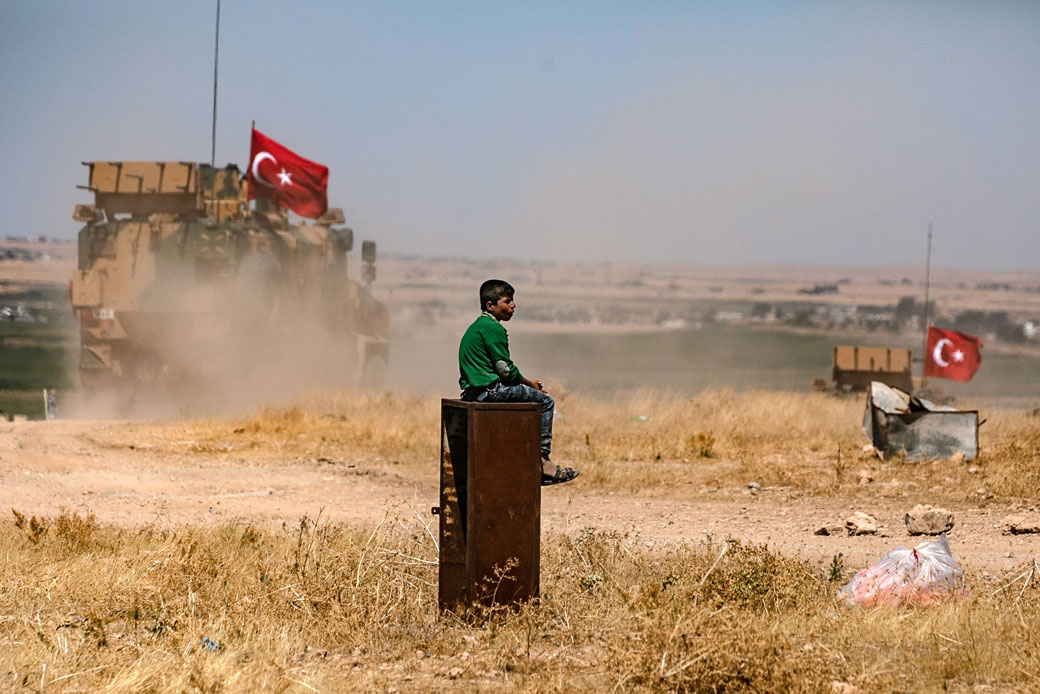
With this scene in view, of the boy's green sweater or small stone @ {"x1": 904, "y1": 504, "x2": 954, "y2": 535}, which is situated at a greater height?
the boy's green sweater

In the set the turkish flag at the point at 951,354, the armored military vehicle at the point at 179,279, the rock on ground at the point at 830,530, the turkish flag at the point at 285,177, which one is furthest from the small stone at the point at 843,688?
the turkish flag at the point at 951,354

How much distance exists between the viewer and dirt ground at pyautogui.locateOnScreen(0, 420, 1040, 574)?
9250 mm

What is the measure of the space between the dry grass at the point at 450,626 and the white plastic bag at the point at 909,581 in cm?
18

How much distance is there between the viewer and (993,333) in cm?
6391

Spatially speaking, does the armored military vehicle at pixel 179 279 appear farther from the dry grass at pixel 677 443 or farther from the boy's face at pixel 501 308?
the boy's face at pixel 501 308

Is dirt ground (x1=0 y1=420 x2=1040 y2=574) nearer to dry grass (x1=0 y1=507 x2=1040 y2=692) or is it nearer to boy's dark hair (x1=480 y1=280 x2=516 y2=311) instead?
dry grass (x1=0 y1=507 x2=1040 y2=692)

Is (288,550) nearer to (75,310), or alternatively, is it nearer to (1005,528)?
(1005,528)

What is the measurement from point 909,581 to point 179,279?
19.5 m

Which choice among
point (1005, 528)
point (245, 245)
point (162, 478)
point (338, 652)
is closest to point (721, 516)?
point (1005, 528)

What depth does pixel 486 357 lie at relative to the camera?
6.90m

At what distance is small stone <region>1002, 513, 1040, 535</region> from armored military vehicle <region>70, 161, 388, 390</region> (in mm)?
17442

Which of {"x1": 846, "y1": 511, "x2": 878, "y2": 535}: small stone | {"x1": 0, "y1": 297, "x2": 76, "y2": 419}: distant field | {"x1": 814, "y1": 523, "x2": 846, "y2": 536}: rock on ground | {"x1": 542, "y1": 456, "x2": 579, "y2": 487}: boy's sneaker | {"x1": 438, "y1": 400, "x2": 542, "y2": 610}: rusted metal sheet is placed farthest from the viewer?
{"x1": 0, "y1": 297, "x2": 76, "y2": 419}: distant field

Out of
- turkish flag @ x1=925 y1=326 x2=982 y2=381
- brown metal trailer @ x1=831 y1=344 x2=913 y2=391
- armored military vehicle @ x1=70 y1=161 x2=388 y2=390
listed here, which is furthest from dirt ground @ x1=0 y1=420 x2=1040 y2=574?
turkish flag @ x1=925 y1=326 x2=982 y2=381

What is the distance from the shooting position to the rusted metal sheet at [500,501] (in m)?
6.27
